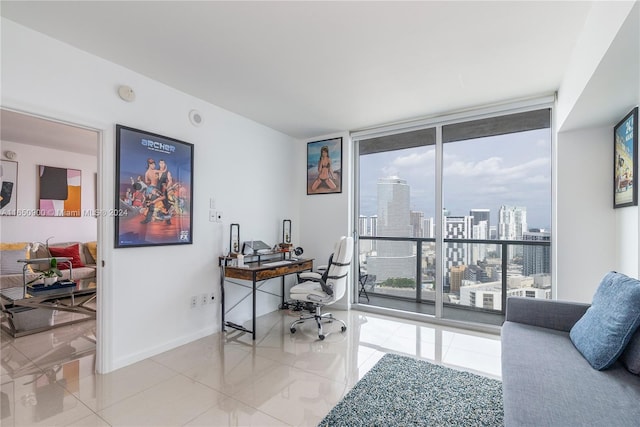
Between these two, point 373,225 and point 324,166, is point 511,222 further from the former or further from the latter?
point 324,166

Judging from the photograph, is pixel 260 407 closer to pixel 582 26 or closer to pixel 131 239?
pixel 131 239

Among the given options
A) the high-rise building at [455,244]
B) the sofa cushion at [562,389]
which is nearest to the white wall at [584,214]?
the high-rise building at [455,244]

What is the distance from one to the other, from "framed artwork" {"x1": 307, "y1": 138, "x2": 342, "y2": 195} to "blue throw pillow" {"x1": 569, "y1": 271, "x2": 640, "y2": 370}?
311cm

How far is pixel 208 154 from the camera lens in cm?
344

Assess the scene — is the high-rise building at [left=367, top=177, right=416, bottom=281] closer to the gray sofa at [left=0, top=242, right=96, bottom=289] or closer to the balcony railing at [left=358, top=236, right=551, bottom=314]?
the balcony railing at [left=358, top=236, right=551, bottom=314]

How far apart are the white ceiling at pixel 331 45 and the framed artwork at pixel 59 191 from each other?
3.88 metres

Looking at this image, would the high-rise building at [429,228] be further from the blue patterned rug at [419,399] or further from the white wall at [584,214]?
the blue patterned rug at [419,399]

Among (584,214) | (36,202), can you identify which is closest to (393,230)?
(584,214)

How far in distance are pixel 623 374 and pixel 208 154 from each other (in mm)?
3719

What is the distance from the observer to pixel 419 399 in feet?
6.91

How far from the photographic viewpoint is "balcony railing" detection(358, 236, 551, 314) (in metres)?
3.43

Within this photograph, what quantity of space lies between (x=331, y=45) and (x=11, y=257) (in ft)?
18.2

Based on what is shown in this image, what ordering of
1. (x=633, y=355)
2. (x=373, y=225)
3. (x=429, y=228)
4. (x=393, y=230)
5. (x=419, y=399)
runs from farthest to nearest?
1. (x=373, y=225)
2. (x=393, y=230)
3. (x=429, y=228)
4. (x=419, y=399)
5. (x=633, y=355)

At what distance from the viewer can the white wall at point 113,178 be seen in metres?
2.19
